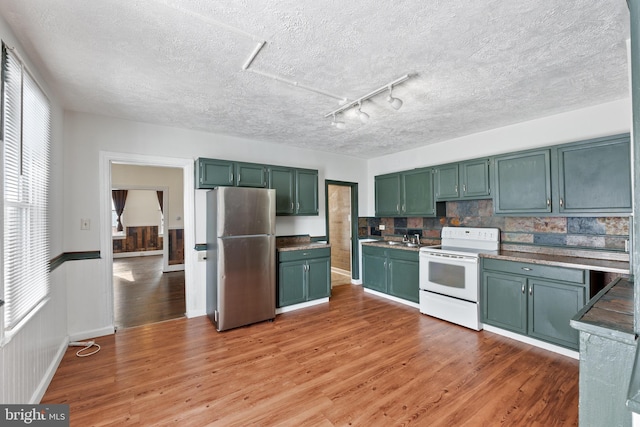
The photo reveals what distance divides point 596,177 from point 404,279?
2.53 meters

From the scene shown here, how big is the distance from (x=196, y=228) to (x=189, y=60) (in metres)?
2.32

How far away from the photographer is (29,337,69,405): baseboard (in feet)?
6.55

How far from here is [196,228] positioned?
3.80 m

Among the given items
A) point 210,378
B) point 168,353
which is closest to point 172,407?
point 210,378

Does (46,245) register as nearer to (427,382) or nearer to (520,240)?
(427,382)

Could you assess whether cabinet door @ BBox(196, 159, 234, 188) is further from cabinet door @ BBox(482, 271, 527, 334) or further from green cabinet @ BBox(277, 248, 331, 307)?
cabinet door @ BBox(482, 271, 527, 334)

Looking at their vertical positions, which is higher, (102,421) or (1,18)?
(1,18)

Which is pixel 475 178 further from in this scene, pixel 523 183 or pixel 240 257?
pixel 240 257

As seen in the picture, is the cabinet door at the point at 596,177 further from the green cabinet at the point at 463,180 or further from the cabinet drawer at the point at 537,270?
the green cabinet at the point at 463,180

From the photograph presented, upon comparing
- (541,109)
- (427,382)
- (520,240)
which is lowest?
(427,382)

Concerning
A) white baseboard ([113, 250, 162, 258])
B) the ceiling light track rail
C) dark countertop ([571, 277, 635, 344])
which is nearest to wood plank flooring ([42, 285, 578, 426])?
dark countertop ([571, 277, 635, 344])

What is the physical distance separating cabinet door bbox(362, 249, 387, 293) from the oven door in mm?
817

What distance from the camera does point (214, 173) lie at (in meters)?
3.65

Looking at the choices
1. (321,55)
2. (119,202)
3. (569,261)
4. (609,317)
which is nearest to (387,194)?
(569,261)
